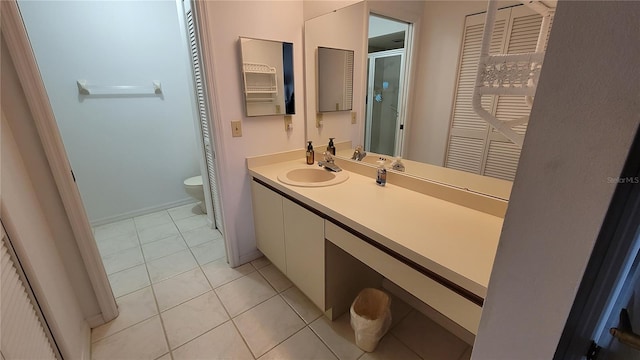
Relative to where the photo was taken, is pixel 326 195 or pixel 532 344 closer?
pixel 532 344

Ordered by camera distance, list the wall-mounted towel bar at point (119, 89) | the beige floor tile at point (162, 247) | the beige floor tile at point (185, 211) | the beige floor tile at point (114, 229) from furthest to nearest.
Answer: the beige floor tile at point (185, 211)
the beige floor tile at point (114, 229)
the wall-mounted towel bar at point (119, 89)
the beige floor tile at point (162, 247)

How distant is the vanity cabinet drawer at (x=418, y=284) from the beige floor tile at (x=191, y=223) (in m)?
2.01

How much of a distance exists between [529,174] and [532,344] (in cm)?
33

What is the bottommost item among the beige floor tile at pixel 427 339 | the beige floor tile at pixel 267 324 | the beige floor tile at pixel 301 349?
the beige floor tile at pixel 427 339

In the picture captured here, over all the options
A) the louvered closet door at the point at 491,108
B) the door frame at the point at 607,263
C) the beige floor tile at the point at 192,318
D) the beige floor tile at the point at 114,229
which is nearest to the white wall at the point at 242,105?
the beige floor tile at the point at 192,318

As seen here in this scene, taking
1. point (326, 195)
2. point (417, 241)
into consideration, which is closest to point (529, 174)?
point (417, 241)

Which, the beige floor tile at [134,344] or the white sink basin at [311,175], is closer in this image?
the beige floor tile at [134,344]

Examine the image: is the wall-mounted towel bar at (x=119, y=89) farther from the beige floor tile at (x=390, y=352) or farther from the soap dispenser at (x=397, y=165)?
the beige floor tile at (x=390, y=352)

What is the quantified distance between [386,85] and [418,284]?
3.70ft

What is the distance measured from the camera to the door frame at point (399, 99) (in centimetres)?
145

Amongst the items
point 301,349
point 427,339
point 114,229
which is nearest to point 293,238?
point 301,349

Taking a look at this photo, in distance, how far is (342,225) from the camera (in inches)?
47.8

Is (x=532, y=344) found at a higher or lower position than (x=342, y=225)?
higher

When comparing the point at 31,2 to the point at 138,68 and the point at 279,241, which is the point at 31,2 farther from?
the point at 279,241
